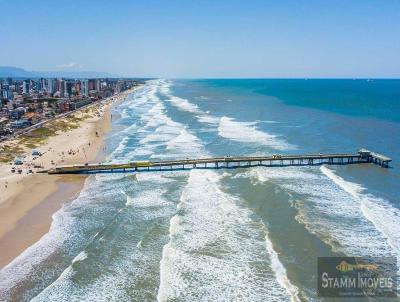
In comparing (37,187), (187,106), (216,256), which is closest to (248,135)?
(37,187)

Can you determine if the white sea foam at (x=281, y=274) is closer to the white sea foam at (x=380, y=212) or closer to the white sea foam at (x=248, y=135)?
the white sea foam at (x=380, y=212)

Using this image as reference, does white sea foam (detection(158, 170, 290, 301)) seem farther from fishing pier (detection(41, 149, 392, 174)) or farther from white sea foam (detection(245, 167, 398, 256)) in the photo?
fishing pier (detection(41, 149, 392, 174))

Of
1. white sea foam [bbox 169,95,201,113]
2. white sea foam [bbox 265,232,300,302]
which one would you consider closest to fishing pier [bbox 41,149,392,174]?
white sea foam [bbox 265,232,300,302]

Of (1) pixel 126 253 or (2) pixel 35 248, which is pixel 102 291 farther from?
(2) pixel 35 248

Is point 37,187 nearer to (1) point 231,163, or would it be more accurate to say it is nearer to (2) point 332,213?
(1) point 231,163

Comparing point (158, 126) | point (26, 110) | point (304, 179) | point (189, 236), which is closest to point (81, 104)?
point (26, 110)

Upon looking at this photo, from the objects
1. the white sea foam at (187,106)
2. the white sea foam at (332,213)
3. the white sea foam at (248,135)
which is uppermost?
the white sea foam at (187,106)

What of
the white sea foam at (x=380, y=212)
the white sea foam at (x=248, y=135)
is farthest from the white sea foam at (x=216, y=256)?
the white sea foam at (x=248, y=135)
